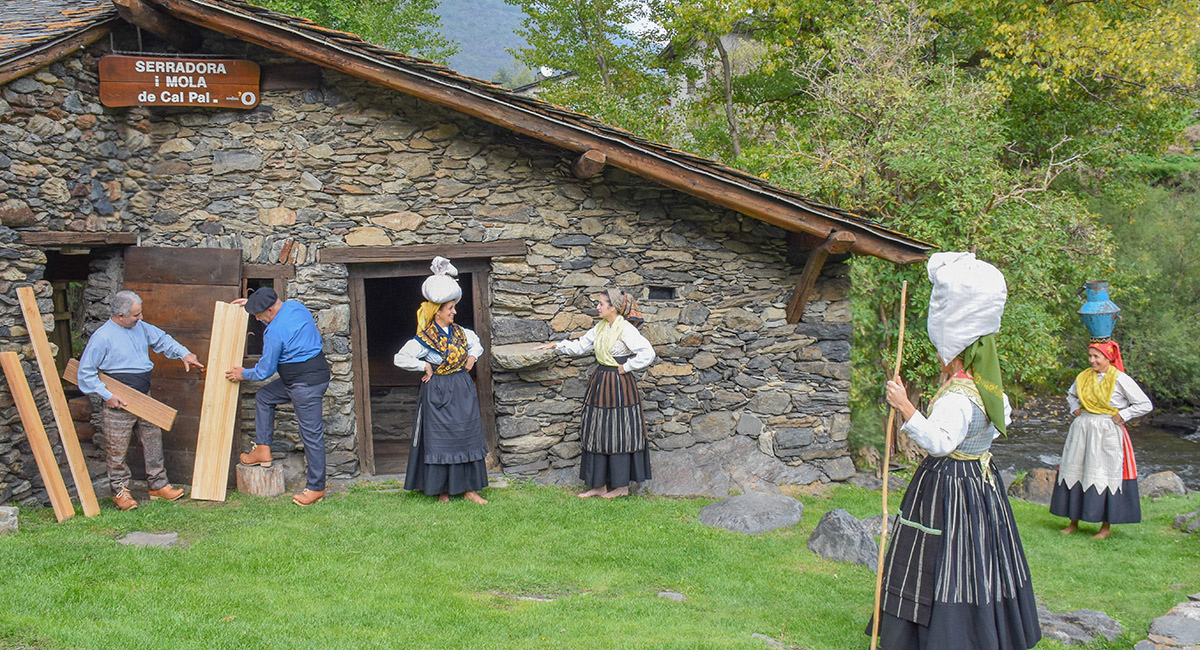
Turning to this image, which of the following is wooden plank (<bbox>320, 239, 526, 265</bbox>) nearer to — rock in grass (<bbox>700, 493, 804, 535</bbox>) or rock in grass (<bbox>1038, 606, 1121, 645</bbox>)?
rock in grass (<bbox>700, 493, 804, 535</bbox>)

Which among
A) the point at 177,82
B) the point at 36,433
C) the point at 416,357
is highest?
the point at 177,82

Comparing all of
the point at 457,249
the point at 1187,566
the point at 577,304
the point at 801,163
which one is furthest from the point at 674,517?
the point at 801,163

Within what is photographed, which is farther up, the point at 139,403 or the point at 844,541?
the point at 139,403

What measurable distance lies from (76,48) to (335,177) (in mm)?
2049

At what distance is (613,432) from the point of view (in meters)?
6.63

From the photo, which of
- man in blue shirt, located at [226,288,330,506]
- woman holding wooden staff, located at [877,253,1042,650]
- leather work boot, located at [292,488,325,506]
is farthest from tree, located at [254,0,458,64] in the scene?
woman holding wooden staff, located at [877,253,1042,650]

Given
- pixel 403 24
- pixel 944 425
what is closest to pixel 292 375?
pixel 944 425

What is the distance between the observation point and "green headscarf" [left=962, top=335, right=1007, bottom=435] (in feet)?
11.9

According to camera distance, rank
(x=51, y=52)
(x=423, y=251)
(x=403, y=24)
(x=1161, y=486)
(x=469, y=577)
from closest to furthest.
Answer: (x=469, y=577) < (x=51, y=52) < (x=423, y=251) < (x=1161, y=486) < (x=403, y=24)

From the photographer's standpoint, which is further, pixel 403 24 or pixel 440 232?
pixel 403 24

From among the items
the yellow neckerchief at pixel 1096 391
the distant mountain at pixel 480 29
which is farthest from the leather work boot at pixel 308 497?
the distant mountain at pixel 480 29

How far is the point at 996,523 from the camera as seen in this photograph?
373 centimetres

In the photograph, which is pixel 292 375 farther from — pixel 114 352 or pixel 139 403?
pixel 114 352

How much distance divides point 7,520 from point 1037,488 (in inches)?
359
